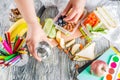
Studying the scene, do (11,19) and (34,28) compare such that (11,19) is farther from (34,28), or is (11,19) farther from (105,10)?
(105,10)

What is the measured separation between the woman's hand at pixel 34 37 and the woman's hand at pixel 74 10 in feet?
0.41

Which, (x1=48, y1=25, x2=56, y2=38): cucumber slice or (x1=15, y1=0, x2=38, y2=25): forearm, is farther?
(x1=48, y1=25, x2=56, y2=38): cucumber slice

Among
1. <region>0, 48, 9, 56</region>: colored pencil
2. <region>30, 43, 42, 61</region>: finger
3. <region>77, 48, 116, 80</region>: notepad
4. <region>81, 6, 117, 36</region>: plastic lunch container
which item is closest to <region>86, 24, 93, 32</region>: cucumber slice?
<region>81, 6, 117, 36</region>: plastic lunch container

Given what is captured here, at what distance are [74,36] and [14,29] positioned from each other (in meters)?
0.23

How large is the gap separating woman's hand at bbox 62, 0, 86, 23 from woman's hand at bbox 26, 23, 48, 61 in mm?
126

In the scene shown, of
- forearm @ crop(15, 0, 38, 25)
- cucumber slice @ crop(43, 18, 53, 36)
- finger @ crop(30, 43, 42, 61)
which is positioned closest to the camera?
forearm @ crop(15, 0, 38, 25)

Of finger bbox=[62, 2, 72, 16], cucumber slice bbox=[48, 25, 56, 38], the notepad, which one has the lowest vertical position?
the notepad

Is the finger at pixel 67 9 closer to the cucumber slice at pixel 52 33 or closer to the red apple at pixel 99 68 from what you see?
the cucumber slice at pixel 52 33

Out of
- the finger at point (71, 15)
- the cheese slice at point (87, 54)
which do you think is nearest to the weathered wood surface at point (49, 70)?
the cheese slice at point (87, 54)

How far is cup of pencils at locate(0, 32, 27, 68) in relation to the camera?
0.92 metres

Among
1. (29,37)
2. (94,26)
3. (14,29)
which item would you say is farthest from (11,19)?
(94,26)

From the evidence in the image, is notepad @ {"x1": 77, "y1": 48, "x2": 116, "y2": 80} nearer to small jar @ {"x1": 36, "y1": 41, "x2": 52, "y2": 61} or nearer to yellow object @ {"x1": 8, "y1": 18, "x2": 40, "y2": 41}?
small jar @ {"x1": 36, "y1": 41, "x2": 52, "y2": 61}

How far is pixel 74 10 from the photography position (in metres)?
1.00

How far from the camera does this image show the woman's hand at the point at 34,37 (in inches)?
35.9
